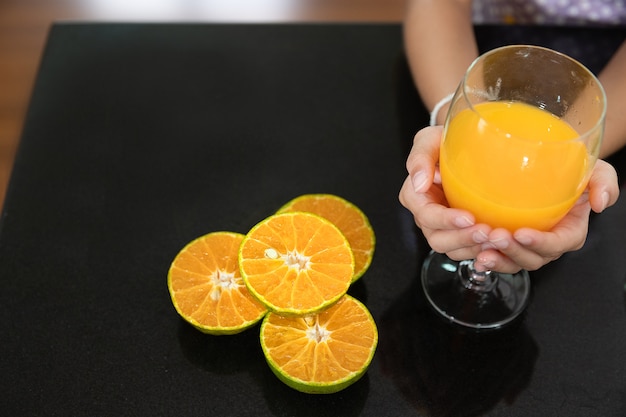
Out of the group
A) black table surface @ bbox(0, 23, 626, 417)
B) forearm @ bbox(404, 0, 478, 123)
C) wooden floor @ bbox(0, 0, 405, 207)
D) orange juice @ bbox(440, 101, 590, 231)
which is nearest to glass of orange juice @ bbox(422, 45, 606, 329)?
orange juice @ bbox(440, 101, 590, 231)

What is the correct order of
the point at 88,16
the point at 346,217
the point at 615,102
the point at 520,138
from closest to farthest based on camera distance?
1. the point at 520,138
2. the point at 346,217
3. the point at 615,102
4. the point at 88,16

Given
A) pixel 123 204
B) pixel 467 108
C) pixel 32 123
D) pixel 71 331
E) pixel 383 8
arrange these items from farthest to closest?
pixel 383 8
pixel 32 123
pixel 123 204
pixel 71 331
pixel 467 108

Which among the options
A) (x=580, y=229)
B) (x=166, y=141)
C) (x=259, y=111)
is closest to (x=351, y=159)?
(x=259, y=111)

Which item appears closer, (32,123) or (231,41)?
(32,123)

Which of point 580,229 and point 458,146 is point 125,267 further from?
point 580,229

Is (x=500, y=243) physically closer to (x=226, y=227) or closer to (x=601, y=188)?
(x=601, y=188)

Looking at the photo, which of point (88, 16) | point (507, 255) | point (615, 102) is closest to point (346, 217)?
point (507, 255)

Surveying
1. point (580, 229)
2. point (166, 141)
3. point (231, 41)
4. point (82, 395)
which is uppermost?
point (580, 229)

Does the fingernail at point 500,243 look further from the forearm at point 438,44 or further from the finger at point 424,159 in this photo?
the forearm at point 438,44
